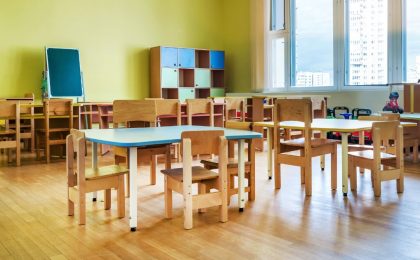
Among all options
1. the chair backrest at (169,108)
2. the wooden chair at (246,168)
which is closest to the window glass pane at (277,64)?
the chair backrest at (169,108)

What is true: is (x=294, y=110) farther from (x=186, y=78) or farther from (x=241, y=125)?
(x=186, y=78)

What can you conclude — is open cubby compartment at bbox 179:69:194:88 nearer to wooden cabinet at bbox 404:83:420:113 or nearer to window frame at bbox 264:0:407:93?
window frame at bbox 264:0:407:93

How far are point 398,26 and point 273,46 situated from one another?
2.76 m

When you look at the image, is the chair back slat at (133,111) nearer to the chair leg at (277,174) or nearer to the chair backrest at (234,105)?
the chair leg at (277,174)

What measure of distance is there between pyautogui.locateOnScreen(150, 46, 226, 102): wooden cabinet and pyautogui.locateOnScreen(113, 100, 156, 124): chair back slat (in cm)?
479

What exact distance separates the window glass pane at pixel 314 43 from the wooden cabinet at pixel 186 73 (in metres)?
1.77

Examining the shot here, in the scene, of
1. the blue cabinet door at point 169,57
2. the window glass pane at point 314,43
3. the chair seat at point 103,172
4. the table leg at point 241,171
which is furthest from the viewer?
the blue cabinet door at point 169,57

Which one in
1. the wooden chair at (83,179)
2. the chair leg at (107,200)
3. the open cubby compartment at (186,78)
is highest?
the open cubby compartment at (186,78)

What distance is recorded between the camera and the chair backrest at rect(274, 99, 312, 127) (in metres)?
3.71

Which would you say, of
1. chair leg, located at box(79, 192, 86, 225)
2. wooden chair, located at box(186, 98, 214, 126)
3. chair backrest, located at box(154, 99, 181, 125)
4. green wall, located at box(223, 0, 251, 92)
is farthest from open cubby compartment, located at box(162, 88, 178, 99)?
chair leg, located at box(79, 192, 86, 225)

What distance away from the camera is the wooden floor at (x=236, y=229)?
2453mm

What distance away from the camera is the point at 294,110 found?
3820mm

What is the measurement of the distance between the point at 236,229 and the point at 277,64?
23.1ft

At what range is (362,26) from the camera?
7969mm
